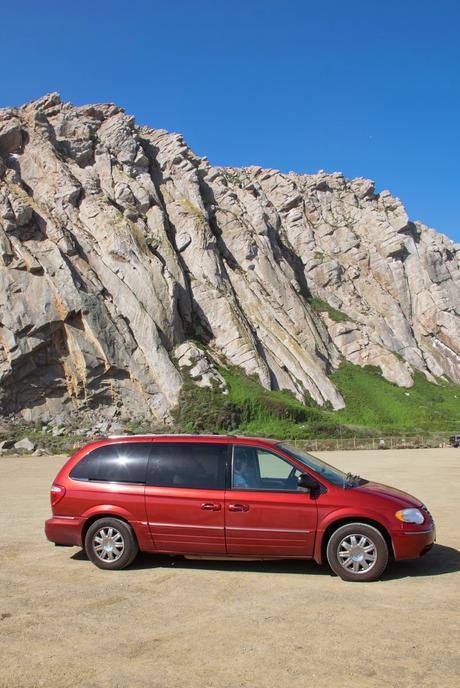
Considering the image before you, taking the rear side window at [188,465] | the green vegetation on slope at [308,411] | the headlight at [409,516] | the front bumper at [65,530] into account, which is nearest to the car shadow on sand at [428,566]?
the headlight at [409,516]

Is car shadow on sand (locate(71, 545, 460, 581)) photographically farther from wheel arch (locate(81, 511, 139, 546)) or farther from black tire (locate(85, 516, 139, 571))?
wheel arch (locate(81, 511, 139, 546))

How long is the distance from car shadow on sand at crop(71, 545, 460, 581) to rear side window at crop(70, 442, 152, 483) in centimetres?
121

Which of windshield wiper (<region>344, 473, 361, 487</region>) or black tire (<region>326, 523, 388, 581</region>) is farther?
windshield wiper (<region>344, 473, 361, 487</region>)

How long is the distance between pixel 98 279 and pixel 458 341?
40369 millimetres

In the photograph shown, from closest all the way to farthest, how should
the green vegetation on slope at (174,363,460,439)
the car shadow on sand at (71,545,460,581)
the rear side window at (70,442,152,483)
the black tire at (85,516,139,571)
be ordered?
1. the car shadow on sand at (71,545,460,581)
2. the black tire at (85,516,139,571)
3. the rear side window at (70,442,152,483)
4. the green vegetation on slope at (174,363,460,439)

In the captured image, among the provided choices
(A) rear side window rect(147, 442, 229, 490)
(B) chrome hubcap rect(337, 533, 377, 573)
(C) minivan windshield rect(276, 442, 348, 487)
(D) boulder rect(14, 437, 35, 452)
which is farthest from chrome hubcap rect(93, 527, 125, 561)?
(D) boulder rect(14, 437, 35, 452)

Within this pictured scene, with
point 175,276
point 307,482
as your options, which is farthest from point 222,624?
point 175,276

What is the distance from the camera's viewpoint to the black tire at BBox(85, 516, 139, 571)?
23.6 ft

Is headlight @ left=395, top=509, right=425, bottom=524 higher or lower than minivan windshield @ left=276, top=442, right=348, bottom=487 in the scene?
lower

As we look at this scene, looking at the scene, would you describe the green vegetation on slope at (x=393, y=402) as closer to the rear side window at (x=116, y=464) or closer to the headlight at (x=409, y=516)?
the headlight at (x=409, y=516)

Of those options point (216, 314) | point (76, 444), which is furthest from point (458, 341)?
point (76, 444)

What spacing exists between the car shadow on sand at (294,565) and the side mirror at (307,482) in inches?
44.3

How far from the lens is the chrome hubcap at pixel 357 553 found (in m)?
6.64

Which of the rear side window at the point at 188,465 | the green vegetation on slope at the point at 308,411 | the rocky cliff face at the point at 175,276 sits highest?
the rocky cliff face at the point at 175,276
